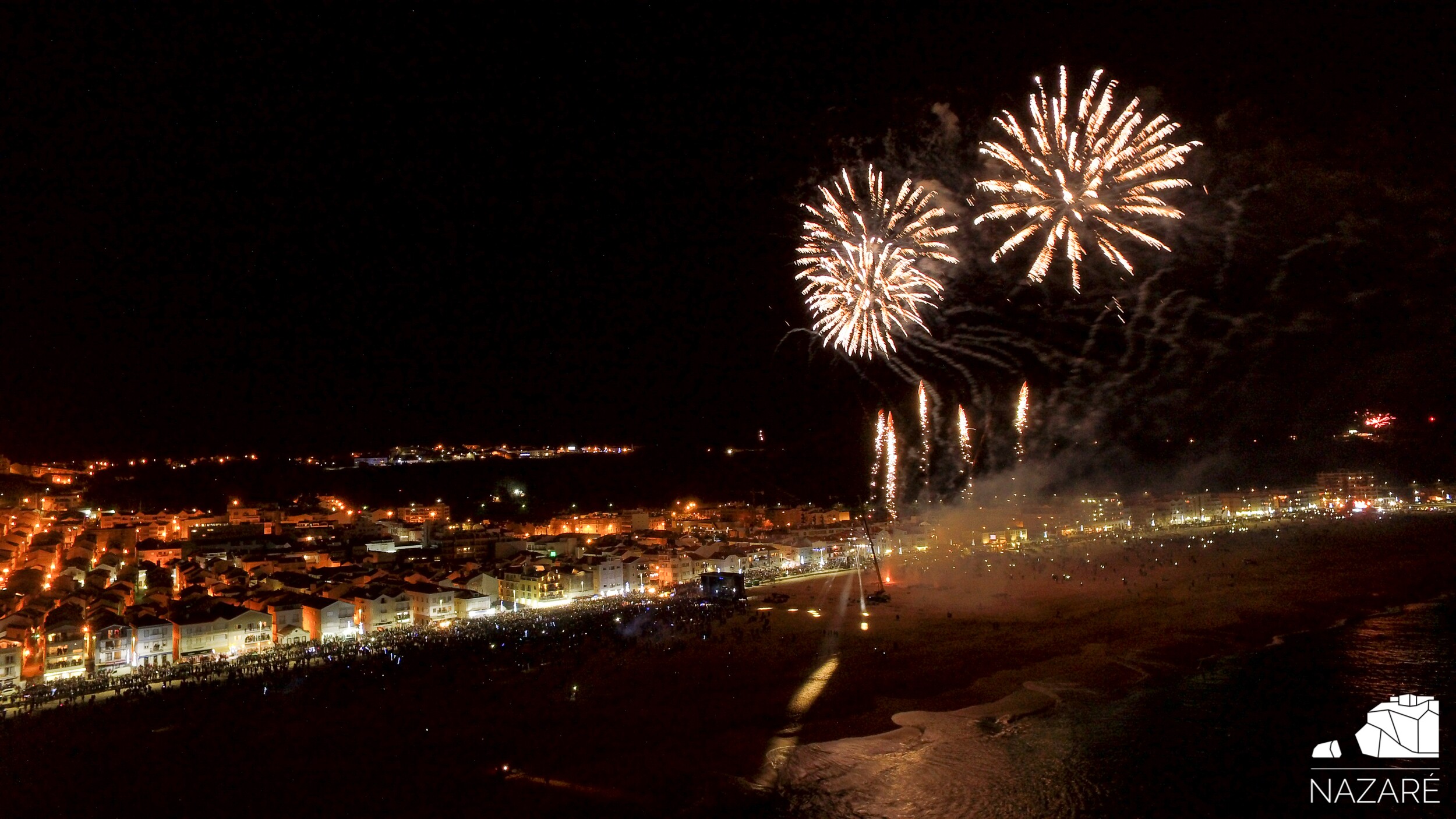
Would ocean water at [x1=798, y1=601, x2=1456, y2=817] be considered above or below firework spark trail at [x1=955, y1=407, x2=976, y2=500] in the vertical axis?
below

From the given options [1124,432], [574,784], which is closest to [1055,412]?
[1124,432]

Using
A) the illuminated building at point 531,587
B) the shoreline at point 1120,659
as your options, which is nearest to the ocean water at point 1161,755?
the shoreline at point 1120,659

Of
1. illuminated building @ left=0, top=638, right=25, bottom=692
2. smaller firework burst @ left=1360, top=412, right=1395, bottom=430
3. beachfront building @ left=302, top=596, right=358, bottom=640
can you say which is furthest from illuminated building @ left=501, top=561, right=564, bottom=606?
smaller firework burst @ left=1360, top=412, right=1395, bottom=430

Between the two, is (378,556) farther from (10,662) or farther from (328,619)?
(10,662)

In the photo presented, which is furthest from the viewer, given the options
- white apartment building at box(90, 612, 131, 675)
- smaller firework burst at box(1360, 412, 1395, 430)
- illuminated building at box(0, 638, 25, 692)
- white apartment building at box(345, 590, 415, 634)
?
smaller firework burst at box(1360, 412, 1395, 430)

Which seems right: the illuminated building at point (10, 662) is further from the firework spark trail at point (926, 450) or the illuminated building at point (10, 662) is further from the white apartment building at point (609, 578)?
the firework spark trail at point (926, 450)

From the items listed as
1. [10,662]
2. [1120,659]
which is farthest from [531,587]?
[1120,659]

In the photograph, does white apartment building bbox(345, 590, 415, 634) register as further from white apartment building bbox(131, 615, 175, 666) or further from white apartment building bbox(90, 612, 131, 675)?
white apartment building bbox(90, 612, 131, 675)

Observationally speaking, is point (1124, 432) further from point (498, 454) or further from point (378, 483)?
point (378, 483)
